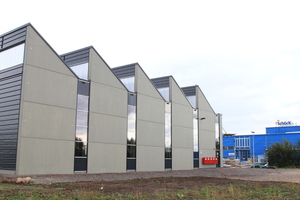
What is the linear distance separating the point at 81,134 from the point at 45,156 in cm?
332

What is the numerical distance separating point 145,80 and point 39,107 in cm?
1156

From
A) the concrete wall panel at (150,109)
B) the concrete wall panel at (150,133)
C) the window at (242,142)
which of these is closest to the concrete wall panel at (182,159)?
the concrete wall panel at (150,133)

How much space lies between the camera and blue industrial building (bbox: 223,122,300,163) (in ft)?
242

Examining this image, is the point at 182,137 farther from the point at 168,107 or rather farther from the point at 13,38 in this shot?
the point at 13,38

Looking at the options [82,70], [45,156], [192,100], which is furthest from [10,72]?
[192,100]

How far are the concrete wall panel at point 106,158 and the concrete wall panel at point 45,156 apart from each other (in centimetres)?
186

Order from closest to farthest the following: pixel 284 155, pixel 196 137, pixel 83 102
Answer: pixel 83 102 → pixel 196 137 → pixel 284 155

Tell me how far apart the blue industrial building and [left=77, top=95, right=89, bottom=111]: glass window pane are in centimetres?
5808

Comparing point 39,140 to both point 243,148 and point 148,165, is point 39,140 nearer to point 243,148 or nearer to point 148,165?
point 148,165

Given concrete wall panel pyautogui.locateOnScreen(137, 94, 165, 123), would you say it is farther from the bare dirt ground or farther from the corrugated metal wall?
the corrugated metal wall

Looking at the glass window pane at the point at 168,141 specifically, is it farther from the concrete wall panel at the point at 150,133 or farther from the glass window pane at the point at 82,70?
the glass window pane at the point at 82,70

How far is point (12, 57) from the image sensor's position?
21172 millimetres

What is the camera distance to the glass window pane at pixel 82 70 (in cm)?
2469

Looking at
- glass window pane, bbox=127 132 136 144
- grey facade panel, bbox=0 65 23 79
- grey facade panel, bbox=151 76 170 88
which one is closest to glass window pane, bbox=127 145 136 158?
glass window pane, bbox=127 132 136 144
